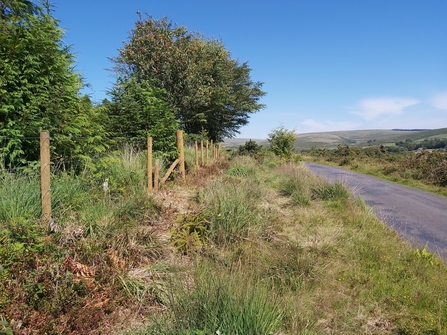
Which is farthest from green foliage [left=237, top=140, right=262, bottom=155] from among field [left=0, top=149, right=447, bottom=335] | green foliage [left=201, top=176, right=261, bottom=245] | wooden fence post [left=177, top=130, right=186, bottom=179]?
green foliage [left=201, top=176, right=261, bottom=245]

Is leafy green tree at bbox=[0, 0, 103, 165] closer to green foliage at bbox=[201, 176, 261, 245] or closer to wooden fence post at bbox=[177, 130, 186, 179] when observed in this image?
green foliage at bbox=[201, 176, 261, 245]

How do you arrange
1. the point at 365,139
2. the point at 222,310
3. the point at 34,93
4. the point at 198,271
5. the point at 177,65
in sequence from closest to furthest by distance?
the point at 222,310 → the point at 198,271 → the point at 34,93 → the point at 177,65 → the point at 365,139

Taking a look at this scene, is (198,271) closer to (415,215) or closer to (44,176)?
(44,176)

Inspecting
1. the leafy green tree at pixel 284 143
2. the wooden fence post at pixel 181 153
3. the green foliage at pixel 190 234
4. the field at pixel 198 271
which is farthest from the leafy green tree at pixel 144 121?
the leafy green tree at pixel 284 143

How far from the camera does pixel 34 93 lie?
17.2 feet

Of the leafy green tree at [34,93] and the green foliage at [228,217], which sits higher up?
the leafy green tree at [34,93]

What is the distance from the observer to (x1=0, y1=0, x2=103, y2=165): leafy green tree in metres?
4.80

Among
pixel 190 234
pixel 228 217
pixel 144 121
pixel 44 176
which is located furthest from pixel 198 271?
pixel 144 121

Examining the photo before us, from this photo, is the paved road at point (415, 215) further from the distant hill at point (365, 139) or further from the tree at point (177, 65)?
the distant hill at point (365, 139)

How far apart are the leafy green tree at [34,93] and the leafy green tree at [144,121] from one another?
140 inches

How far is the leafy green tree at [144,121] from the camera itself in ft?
32.0

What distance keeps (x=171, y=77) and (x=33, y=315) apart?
18.9 meters

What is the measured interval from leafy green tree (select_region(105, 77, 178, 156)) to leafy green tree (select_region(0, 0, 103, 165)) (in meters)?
3.56

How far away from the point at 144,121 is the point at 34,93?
4740 millimetres
